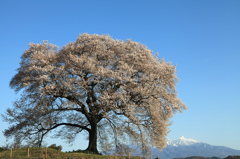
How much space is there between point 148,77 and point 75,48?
32.6 feet

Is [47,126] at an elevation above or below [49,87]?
below

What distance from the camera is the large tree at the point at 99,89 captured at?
85.2ft

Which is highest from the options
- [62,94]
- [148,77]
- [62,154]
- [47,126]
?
[148,77]

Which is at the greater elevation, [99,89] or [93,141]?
[99,89]

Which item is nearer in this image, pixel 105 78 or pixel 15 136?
pixel 105 78

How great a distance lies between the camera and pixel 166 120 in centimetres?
3042

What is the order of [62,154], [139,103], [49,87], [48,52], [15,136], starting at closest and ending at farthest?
[62,154] → [49,87] → [139,103] → [15,136] → [48,52]

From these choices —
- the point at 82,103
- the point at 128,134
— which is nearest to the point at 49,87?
the point at 82,103

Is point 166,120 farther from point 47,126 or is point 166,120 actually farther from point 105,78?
point 47,126

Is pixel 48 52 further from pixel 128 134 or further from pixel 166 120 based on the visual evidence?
pixel 166 120

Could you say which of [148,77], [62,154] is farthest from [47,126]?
[148,77]

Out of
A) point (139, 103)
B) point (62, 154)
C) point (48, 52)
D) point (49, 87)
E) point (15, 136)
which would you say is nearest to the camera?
point (62, 154)

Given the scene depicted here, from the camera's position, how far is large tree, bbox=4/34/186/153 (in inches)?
1022

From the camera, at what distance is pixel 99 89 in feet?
93.4
